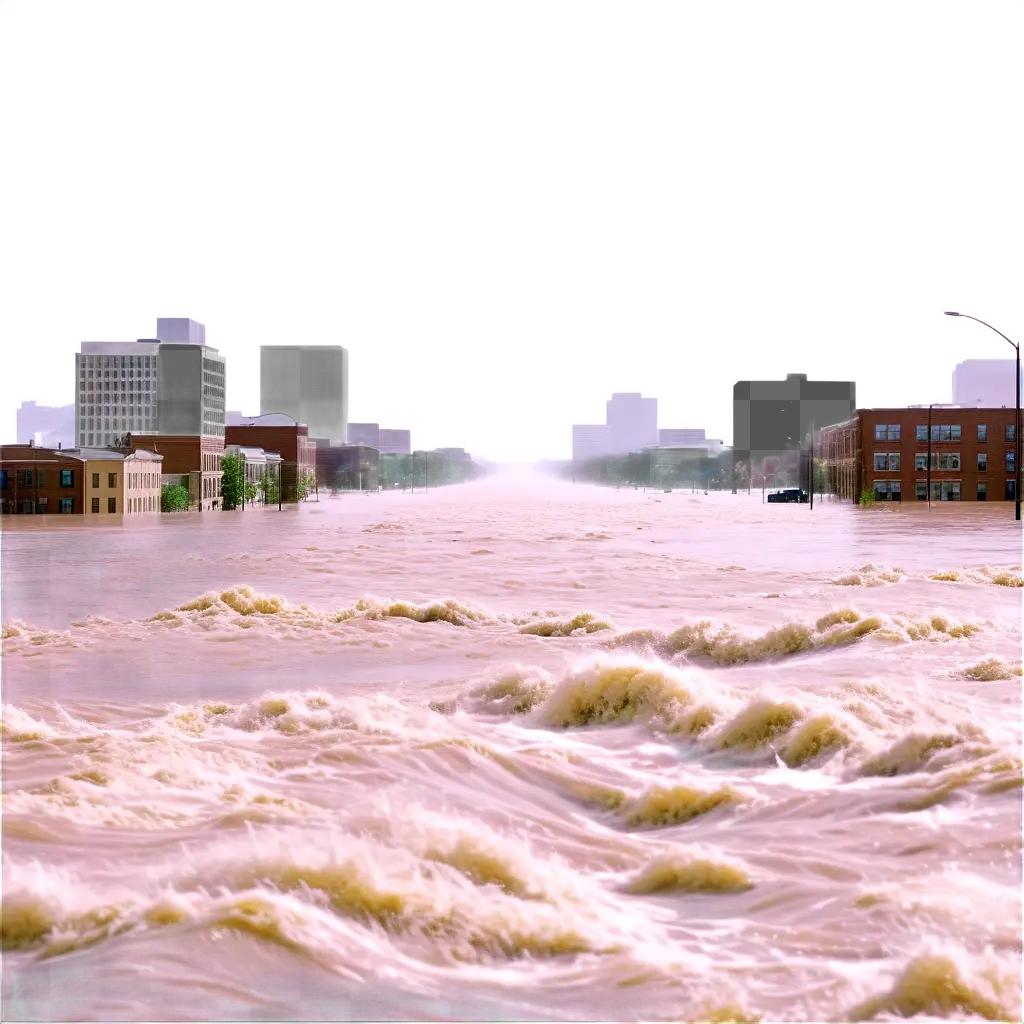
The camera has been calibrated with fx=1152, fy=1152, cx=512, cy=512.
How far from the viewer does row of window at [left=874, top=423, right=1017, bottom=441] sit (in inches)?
5576

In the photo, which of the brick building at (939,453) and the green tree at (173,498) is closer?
the brick building at (939,453)

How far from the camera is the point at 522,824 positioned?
13.1 m

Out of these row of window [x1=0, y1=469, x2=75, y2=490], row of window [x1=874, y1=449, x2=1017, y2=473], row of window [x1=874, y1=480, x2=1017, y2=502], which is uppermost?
row of window [x1=874, y1=449, x2=1017, y2=473]

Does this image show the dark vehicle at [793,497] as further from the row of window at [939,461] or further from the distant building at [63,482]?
the distant building at [63,482]

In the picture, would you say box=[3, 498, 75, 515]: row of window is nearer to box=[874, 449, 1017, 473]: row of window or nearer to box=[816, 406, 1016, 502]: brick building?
box=[816, 406, 1016, 502]: brick building

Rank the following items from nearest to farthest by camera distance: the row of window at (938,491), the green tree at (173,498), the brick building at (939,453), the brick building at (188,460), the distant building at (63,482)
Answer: the distant building at (63,482)
the row of window at (938,491)
the brick building at (939,453)
the green tree at (173,498)
the brick building at (188,460)

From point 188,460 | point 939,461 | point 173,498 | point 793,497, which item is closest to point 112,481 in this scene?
point 173,498

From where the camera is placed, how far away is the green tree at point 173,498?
151 metres

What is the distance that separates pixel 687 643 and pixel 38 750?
48.4ft

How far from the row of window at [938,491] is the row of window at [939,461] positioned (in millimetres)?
1633

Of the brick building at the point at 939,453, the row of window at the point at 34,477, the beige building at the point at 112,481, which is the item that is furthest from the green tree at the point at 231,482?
the brick building at the point at 939,453

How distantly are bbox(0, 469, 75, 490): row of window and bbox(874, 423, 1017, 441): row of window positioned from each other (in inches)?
3853

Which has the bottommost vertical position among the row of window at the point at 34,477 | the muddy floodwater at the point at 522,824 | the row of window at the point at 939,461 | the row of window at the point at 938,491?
the muddy floodwater at the point at 522,824

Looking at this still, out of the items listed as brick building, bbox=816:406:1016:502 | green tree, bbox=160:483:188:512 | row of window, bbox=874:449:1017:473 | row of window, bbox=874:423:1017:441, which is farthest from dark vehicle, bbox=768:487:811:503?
green tree, bbox=160:483:188:512
